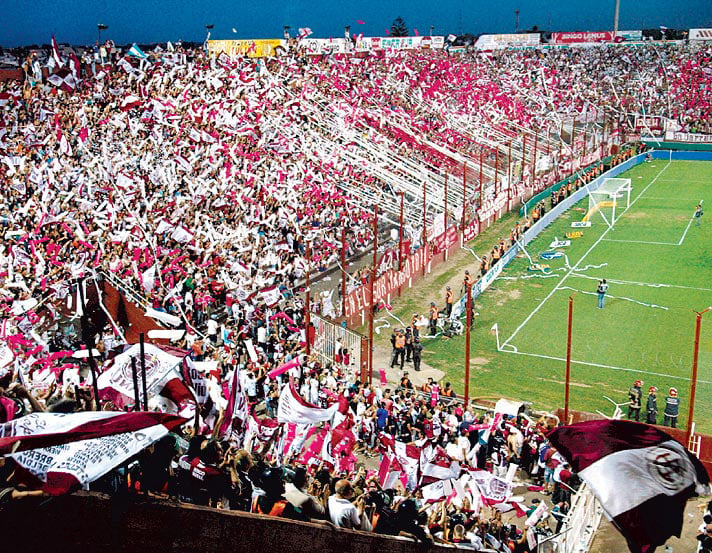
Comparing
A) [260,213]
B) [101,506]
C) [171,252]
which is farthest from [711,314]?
[101,506]

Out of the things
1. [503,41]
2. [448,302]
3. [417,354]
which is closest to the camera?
[417,354]

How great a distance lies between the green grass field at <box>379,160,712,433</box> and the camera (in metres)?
22.3

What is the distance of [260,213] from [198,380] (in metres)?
17.5

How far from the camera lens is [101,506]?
8.16 m

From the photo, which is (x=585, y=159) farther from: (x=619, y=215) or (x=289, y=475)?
(x=289, y=475)

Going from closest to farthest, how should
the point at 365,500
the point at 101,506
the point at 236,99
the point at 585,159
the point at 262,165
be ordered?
the point at 101,506 < the point at 365,500 < the point at 262,165 < the point at 236,99 < the point at 585,159

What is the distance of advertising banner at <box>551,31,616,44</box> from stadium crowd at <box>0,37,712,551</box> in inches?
1695

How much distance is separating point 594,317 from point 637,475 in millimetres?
21287

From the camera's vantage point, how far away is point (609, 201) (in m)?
46.6

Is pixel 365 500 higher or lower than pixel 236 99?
lower

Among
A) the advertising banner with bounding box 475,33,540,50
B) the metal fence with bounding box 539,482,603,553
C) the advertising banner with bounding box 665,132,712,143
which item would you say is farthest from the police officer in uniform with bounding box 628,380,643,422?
the advertising banner with bounding box 475,33,540,50

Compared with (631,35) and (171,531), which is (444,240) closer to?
(171,531)

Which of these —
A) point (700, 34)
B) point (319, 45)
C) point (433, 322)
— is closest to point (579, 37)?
point (700, 34)

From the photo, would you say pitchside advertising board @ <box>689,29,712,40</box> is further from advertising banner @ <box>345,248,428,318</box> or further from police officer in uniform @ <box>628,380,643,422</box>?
police officer in uniform @ <box>628,380,643,422</box>
